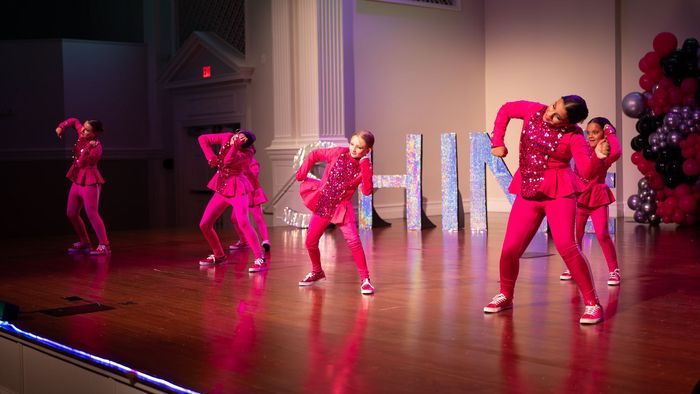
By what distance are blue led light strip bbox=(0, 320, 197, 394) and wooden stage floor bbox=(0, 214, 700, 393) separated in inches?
3.6

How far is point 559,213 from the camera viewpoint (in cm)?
481

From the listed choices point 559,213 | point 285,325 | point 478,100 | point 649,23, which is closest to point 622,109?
point 649,23

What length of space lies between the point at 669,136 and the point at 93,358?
7690 millimetres

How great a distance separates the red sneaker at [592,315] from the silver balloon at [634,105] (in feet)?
21.8

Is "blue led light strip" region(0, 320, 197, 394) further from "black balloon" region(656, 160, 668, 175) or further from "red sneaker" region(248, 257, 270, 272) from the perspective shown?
"black balloon" region(656, 160, 668, 175)

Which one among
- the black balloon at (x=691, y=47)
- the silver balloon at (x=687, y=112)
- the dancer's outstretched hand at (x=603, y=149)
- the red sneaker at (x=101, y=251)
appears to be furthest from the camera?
the black balloon at (x=691, y=47)

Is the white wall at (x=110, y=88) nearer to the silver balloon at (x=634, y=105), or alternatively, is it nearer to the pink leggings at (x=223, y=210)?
the pink leggings at (x=223, y=210)

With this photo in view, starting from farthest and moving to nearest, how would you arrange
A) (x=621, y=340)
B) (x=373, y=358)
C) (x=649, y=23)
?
(x=649, y=23) < (x=621, y=340) < (x=373, y=358)

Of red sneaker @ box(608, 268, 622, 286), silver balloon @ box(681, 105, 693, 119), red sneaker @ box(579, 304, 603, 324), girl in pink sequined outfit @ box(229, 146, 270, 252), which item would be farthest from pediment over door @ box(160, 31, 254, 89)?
red sneaker @ box(579, 304, 603, 324)

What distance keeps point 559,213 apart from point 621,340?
32.4 inches

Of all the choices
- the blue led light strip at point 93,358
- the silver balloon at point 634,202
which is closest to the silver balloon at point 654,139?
the silver balloon at point 634,202

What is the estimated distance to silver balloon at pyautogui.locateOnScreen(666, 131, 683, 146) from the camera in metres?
9.80

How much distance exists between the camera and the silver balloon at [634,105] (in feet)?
35.5

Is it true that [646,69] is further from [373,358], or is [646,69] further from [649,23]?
[373,358]
